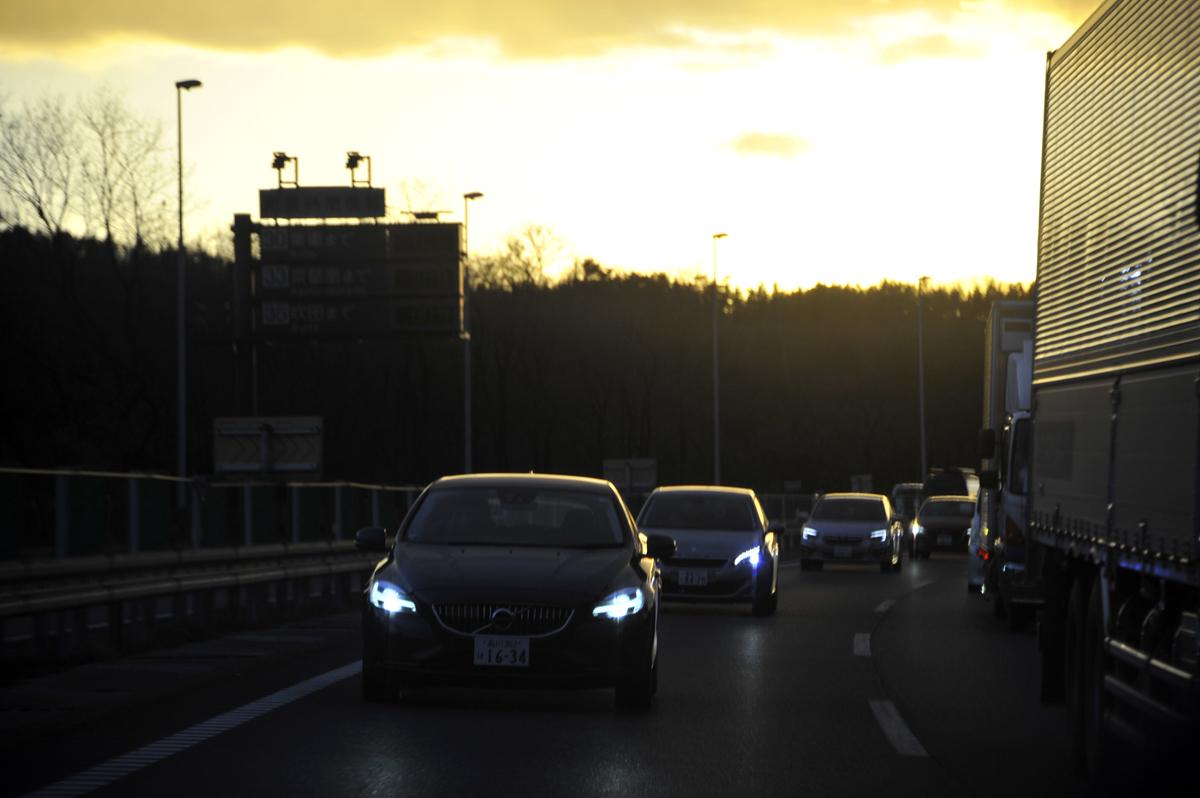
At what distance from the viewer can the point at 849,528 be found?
36531 millimetres

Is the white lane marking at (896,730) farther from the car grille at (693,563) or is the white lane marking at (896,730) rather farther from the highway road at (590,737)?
the car grille at (693,563)

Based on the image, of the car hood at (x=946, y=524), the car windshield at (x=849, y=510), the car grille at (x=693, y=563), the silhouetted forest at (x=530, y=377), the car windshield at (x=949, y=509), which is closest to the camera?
the car grille at (x=693, y=563)

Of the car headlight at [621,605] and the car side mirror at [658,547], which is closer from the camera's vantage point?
the car headlight at [621,605]

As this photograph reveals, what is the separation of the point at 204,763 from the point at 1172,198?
504 centimetres

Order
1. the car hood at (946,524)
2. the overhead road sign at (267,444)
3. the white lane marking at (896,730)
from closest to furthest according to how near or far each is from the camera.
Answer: the white lane marking at (896,730) → the overhead road sign at (267,444) → the car hood at (946,524)

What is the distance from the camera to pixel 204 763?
8.68 meters

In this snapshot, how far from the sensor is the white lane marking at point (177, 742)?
7.96m

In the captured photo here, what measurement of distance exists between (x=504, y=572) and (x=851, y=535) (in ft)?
84.9

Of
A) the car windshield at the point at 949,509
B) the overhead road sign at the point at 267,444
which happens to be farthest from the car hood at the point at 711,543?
the car windshield at the point at 949,509

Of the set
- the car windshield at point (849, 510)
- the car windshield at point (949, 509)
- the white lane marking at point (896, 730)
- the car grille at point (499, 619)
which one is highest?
the car grille at point (499, 619)

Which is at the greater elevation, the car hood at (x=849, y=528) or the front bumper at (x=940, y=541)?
the car hood at (x=849, y=528)

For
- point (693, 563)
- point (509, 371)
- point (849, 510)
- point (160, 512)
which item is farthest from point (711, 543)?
point (509, 371)

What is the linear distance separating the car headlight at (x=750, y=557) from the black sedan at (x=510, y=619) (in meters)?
9.98

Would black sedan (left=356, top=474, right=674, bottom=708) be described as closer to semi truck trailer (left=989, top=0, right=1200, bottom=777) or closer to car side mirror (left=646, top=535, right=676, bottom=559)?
car side mirror (left=646, top=535, right=676, bottom=559)
